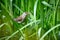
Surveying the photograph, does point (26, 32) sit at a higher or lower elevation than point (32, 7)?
lower

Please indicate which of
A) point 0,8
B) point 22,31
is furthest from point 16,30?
point 0,8

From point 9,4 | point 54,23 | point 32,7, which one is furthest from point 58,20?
point 9,4

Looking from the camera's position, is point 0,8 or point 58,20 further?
point 0,8

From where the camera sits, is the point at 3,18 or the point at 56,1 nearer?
the point at 56,1

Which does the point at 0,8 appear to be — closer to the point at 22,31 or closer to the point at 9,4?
the point at 9,4

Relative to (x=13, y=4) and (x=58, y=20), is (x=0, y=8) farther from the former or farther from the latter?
(x=58, y=20)

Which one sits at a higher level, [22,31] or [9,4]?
[9,4]
